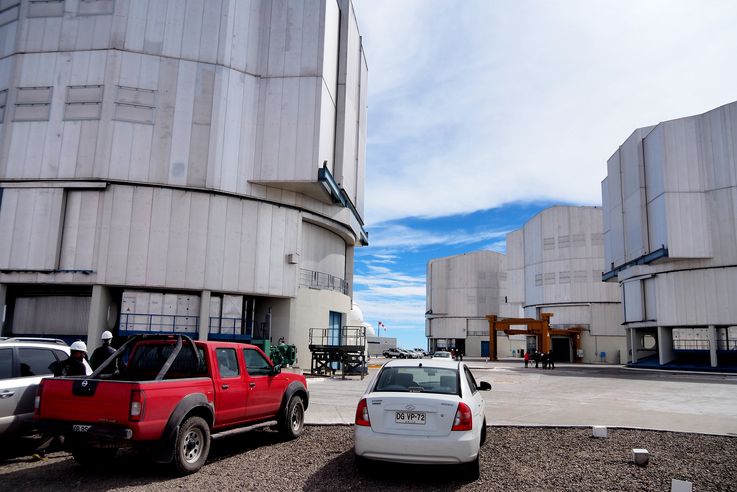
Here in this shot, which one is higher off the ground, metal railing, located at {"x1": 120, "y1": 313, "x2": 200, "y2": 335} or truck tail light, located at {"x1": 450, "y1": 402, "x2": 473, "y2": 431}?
metal railing, located at {"x1": 120, "y1": 313, "x2": 200, "y2": 335}

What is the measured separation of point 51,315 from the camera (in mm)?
26938

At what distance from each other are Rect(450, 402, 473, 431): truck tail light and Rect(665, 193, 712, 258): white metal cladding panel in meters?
37.1

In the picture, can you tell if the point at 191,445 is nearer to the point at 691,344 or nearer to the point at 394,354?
the point at 691,344

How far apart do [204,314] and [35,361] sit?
18295mm

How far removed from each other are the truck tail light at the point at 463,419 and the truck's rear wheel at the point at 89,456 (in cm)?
495

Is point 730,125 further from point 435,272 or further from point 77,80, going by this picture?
point 435,272

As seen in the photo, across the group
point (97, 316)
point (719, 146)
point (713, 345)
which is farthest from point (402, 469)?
point (719, 146)

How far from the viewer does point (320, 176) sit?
92.6 feet

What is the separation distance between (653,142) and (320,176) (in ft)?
89.4

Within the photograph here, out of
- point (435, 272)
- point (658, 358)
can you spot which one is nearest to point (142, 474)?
point (658, 358)

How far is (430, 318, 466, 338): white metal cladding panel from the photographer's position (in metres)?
82.2

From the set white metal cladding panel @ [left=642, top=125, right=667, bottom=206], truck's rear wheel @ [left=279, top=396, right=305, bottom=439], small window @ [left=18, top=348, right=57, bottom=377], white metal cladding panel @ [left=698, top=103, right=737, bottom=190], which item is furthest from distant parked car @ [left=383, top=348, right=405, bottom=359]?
small window @ [left=18, top=348, right=57, bottom=377]

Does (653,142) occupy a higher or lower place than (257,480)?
higher

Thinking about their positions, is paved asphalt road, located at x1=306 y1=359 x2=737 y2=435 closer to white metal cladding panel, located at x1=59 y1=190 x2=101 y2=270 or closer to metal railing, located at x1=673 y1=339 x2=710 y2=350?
white metal cladding panel, located at x1=59 y1=190 x2=101 y2=270
